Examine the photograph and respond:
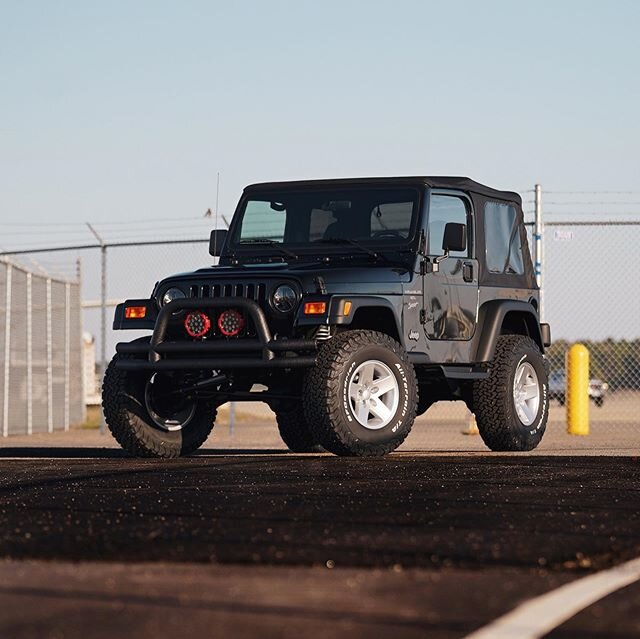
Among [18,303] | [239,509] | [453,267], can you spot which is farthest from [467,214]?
[18,303]

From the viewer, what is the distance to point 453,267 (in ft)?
46.0

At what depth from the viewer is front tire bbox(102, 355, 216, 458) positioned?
44.7 feet

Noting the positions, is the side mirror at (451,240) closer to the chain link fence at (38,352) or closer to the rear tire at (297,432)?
the rear tire at (297,432)

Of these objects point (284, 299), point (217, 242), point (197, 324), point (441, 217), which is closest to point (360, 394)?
point (284, 299)

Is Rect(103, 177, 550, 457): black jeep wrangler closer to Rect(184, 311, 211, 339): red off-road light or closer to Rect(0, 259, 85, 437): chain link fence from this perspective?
Rect(184, 311, 211, 339): red off-road light

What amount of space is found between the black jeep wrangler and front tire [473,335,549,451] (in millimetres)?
18

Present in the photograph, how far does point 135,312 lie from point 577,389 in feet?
25.3

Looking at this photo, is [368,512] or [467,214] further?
[467,214]

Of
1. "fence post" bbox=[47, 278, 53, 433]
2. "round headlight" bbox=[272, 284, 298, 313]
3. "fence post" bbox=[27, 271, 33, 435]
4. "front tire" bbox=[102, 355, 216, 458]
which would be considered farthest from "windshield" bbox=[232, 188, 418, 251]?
"fence post" bbox=[47, 278, 53, 433]

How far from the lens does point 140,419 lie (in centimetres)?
1369

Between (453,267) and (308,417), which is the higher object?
Result: (453,267)

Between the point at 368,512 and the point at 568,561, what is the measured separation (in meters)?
1.84

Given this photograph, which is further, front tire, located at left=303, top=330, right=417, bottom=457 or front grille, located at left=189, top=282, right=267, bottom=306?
front grille, located at left=189, top=282, right=267, bottom=306

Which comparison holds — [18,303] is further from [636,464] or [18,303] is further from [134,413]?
[636,464]
